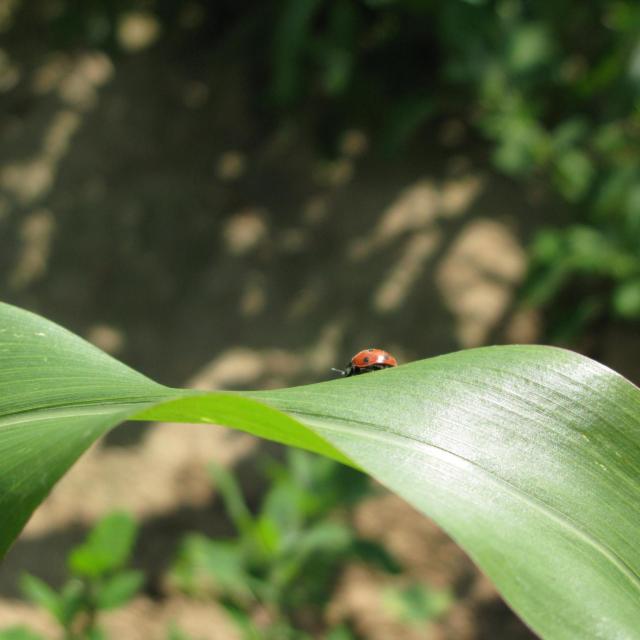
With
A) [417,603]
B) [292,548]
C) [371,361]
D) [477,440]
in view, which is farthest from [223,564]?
[477,440]

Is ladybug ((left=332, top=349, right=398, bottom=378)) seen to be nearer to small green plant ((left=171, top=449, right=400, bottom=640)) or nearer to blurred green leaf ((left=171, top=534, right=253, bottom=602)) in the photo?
small green plant ((left=171, top=449, right=400, bottom=640))

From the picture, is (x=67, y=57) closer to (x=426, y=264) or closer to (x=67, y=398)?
(x=426, y=264)

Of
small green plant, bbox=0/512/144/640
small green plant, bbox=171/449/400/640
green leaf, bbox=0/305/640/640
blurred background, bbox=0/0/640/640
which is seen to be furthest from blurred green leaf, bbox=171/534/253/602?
green leaf, bbox=0/305/640/640

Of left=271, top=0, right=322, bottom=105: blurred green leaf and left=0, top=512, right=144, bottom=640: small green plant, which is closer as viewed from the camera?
left=0, top=512, right=144, bottom=640: small green plant

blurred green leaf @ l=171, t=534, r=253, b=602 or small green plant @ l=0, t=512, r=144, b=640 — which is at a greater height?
small green plant @ l=0, t=512, r=144, b=640

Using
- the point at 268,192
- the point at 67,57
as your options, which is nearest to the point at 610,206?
the point at 268,192

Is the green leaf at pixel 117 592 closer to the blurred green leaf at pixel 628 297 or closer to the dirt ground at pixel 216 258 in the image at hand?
the dirt ground at pixel 216 258

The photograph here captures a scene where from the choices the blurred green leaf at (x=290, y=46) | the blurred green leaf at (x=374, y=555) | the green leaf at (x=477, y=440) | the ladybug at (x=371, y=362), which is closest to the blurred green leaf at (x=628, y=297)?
the blurred green leaf at (x=374, y=555)
